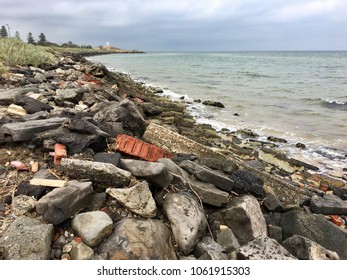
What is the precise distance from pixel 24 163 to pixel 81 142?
2.44 feet

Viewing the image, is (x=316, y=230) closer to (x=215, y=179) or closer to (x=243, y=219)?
(x=243, y=219)

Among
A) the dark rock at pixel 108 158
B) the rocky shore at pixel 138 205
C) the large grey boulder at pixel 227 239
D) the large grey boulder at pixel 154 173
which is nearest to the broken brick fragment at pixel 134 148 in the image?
the rocky shore at pixel 138 205

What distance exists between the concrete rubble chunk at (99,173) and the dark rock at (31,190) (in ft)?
1.11

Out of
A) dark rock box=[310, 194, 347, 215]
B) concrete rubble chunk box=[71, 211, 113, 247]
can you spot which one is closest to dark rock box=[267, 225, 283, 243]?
dark rock box=[310, 194, 347, 215]

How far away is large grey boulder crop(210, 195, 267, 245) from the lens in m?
3.21

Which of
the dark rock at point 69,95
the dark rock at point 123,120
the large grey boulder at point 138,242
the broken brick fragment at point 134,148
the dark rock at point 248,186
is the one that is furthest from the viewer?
the dark rock at point 69,95

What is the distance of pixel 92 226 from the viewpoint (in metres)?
2.60

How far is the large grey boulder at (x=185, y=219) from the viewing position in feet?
9.21

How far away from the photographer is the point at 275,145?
8.98m

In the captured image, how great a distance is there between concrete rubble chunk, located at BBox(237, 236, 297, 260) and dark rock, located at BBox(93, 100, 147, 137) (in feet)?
10.3

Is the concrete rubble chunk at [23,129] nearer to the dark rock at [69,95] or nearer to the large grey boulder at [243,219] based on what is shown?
the large grey boulder at [243,219]

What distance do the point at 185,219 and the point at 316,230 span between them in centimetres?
175

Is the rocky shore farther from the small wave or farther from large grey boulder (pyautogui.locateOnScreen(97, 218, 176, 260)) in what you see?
the small wave

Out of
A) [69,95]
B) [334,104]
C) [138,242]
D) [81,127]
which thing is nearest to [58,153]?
[81,127]
